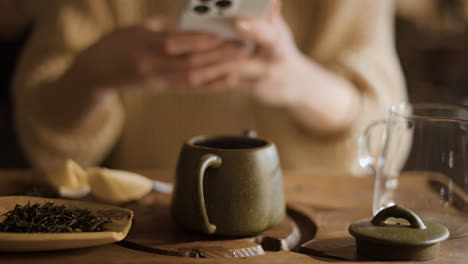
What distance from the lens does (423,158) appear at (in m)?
0.58

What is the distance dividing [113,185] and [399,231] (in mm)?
376

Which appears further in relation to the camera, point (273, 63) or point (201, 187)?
point (273, 63)

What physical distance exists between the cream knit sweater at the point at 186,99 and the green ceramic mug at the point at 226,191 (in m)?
0.70

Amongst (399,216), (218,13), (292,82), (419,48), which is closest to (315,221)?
(399,216)

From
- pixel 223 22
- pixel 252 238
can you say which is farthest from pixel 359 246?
pixel 223 22

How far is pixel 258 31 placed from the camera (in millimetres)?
888

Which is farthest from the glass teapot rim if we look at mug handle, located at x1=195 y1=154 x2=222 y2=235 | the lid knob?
mug handle, located at x1=195 y1=154 x2=222 y2=235

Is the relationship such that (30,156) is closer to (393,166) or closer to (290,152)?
(290,152)

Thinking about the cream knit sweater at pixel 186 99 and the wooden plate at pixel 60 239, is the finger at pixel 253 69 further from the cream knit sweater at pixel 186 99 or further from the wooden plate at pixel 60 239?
the wooden plate at pixel 60 239

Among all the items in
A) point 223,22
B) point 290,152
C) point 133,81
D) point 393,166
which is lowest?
point 290,152

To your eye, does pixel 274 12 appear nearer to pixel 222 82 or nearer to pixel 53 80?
pixel 222 82

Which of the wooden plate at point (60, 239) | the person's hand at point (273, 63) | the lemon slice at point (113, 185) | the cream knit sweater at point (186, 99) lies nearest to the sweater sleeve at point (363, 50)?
the cream knit sweater at point (186, 99)

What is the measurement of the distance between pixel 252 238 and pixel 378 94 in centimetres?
A: 78

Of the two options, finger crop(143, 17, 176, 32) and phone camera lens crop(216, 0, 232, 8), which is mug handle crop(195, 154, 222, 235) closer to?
phone camera lens crop(216, 0, 232, 8)
